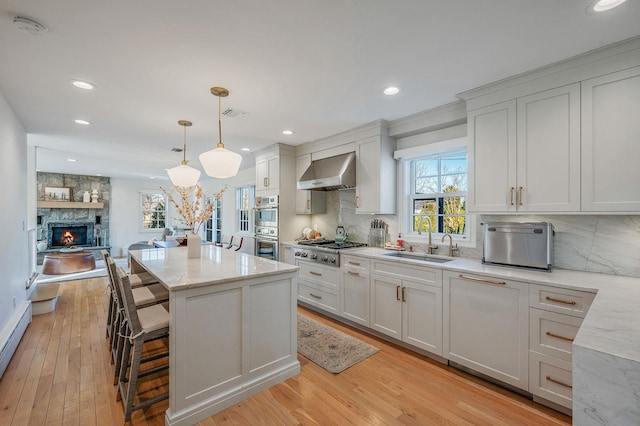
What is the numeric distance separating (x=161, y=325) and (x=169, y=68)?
6.33 feet

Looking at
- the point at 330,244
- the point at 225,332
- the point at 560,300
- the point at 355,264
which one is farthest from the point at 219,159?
the point at 560,300

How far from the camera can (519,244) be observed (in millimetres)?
2371

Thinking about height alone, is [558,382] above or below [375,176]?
below

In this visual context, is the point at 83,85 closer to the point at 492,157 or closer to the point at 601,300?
the point at 492,157

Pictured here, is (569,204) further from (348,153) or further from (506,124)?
(348,153)

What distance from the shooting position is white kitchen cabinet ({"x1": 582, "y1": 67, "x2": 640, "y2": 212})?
1867 millimetres

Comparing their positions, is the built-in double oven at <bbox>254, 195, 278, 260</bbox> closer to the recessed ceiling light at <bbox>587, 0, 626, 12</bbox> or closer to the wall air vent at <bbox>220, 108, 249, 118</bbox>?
the wall air vent at <bbox>220, 108, 249, 118</bbox>

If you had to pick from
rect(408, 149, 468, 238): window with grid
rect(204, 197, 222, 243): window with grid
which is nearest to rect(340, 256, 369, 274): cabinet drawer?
rect(408, 149, 468, 238): window with grid

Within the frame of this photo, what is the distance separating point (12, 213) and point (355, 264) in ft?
13.1

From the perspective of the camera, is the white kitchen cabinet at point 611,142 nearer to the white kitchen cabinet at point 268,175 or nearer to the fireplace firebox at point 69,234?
the white kitchen cabinet at point 268,175

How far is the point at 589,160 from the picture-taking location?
203 centimetres

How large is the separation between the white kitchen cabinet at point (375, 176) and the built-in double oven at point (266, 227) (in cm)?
154

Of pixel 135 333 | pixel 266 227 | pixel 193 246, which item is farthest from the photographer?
pixel 266 227

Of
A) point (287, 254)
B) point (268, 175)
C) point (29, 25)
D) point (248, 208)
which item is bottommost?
point (287, 254)
